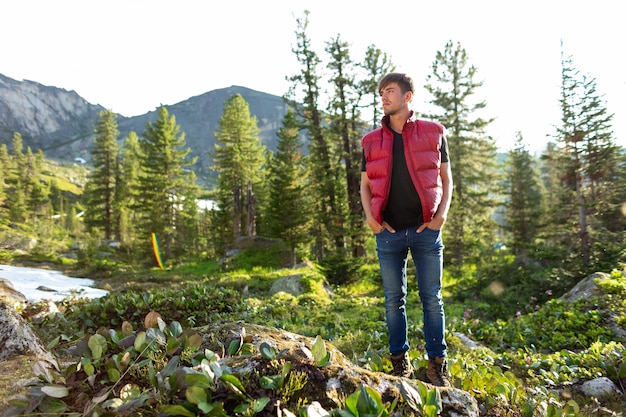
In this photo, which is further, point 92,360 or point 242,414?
point 92,360

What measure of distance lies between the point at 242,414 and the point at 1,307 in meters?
3.20

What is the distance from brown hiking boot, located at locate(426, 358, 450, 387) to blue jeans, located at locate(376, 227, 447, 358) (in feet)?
0.26

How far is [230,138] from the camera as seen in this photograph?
30406mm

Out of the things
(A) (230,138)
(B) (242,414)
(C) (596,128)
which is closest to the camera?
(B) (242,414)

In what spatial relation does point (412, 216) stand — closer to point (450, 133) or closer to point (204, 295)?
point (204, 295)

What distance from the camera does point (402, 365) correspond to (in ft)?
9.52

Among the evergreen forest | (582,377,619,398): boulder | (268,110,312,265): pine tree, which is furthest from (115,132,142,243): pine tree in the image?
(582,377,619,398): boulder

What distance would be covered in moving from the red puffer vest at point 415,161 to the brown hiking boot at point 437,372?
1195 mm

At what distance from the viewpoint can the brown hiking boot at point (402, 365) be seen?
2.83 metres

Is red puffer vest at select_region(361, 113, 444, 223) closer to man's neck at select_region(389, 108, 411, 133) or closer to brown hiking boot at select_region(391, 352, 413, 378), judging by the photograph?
man's neck at select_region(389, 108, 411, 133)

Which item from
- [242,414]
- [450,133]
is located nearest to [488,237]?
[450,133]

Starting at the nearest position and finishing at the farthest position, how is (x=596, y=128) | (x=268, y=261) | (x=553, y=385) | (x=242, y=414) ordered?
1. (x=242, y=414)
2. (x=553, y=385)
3. (x=596, y=128)
4. (x=268, y=261)

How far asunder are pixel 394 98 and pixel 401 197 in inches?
35.8

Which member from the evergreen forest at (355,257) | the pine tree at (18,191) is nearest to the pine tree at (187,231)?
the evergreen forest at (355,257)
